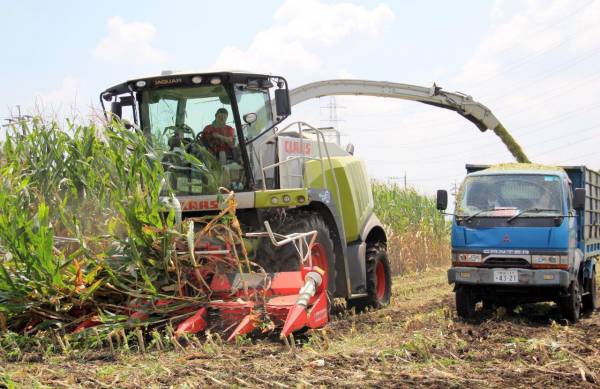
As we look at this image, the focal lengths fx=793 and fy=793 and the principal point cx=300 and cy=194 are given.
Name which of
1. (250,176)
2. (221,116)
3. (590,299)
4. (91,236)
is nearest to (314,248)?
(250,176)

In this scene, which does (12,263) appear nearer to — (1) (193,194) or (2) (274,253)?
(1) (193,194)

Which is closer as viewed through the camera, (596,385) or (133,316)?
(596,385)

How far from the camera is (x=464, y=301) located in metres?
9.31

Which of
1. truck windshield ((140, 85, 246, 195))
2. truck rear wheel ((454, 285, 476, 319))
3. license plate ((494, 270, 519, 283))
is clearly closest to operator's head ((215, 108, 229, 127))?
truck windshield ((140, 85, 246, 195))

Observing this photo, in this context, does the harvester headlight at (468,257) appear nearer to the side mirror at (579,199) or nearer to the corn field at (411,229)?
the side mirror at (579,199)

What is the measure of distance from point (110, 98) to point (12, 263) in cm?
241

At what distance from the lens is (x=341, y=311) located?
10.4m

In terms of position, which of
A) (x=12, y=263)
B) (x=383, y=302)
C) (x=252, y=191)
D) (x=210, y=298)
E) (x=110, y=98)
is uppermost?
(x=110, y=98)

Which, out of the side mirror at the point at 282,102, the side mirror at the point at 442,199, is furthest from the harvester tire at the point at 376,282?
the side mirror at the point at 282,102

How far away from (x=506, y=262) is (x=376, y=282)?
2.07m

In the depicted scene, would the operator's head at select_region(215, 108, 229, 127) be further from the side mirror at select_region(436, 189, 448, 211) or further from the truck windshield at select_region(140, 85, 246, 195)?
the side mirror at select_region(436, 189, 448, 211)

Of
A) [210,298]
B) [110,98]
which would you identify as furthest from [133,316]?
[110,98]

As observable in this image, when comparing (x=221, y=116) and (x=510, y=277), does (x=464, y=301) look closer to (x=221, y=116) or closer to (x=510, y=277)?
(x=510, y=277)

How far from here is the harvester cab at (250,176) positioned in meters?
7.48
